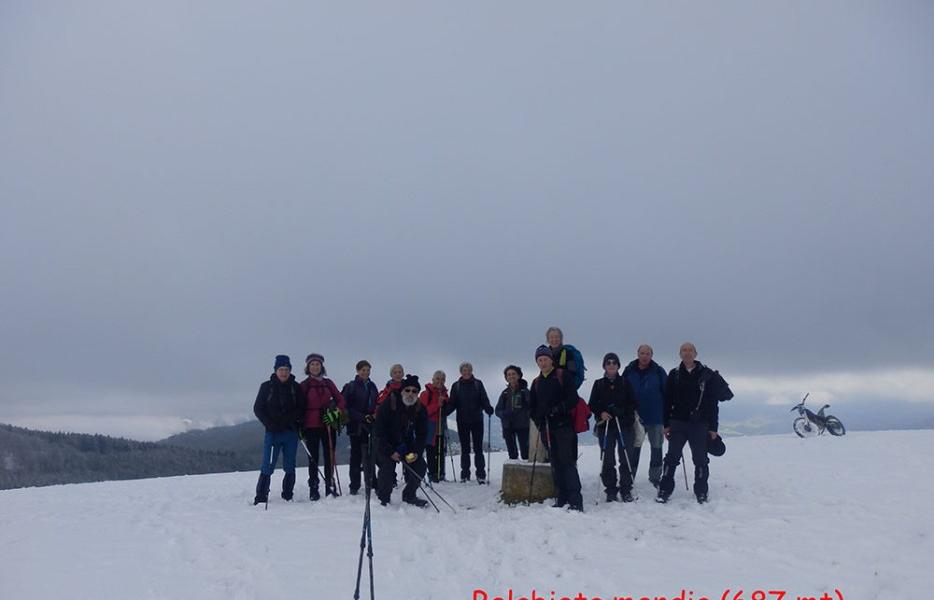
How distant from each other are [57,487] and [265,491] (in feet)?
24.9

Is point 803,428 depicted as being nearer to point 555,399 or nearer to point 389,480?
point 555,399

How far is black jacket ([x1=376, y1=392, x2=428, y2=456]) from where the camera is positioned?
10188 millimetres

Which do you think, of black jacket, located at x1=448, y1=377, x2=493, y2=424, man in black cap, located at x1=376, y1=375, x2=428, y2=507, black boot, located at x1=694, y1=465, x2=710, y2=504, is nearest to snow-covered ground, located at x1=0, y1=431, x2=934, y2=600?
black boot, located at x1=694, y1=465, x2=710, y2=504

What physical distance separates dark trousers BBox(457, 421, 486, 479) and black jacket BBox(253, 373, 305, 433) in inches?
142

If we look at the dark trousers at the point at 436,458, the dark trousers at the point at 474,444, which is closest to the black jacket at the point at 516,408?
the dark trousers at the point at 474,444

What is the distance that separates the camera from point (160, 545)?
7.98 meters

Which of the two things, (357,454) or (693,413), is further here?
(357,454)

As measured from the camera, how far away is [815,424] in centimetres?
1950

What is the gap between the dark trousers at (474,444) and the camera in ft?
40.6

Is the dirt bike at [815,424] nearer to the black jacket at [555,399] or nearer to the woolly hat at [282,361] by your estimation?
the black jacket at [555,399]

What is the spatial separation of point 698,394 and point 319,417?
6669 millimetres

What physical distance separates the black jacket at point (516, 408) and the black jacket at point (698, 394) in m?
3.18

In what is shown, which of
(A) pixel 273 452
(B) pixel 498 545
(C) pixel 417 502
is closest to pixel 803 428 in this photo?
(C) pixel 417 502

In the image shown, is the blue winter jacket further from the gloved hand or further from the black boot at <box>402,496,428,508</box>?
the gloved hand
